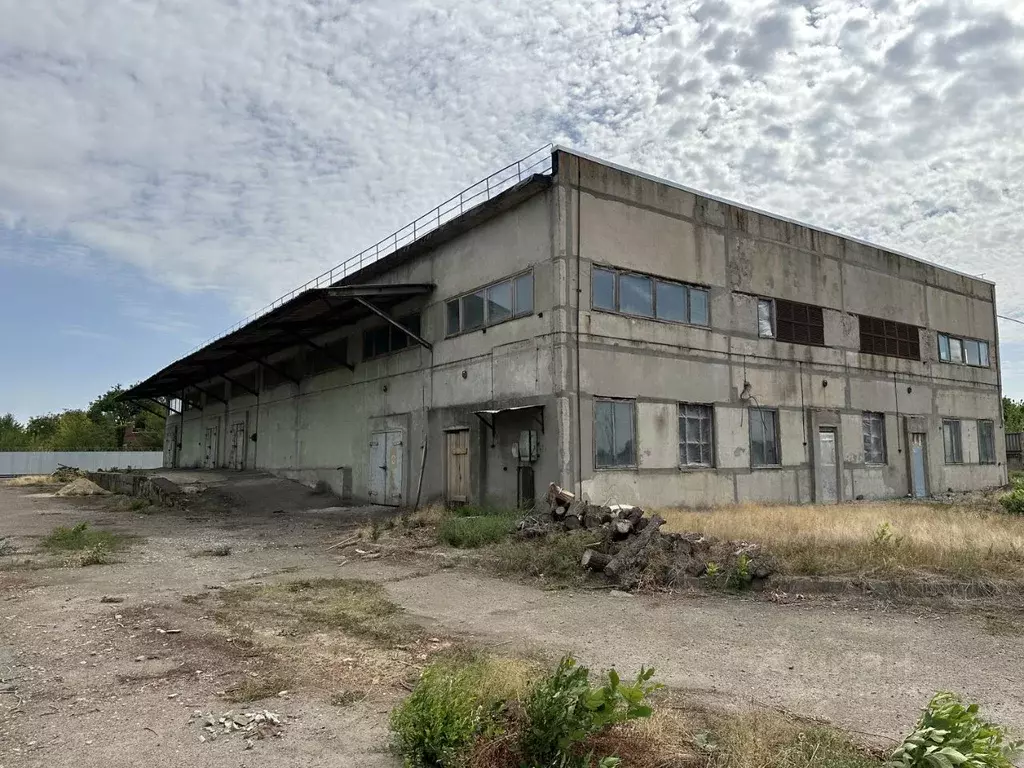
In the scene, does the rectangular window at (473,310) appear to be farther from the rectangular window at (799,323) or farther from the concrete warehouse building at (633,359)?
the rectangular window at (799,323)

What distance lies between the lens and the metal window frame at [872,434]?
2103 centimetres

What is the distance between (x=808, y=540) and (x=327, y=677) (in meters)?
7.13

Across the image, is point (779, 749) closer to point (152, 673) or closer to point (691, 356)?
point (152, 673)

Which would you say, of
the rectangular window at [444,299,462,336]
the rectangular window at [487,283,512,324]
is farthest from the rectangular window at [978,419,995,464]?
the rectangular window at [444,299,462,336]

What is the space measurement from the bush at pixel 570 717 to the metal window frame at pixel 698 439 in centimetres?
1313

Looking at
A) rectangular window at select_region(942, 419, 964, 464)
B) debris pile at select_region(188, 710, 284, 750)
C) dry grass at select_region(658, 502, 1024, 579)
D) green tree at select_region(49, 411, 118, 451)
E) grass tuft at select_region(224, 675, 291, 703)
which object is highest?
green tree at select_region(49, 411, 118, 451)

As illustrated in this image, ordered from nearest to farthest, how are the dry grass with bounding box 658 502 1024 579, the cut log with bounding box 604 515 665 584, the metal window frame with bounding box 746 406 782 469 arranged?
1. the dry grass with bounding box 658 502 1024 579
2. the cut log with bounding box 604 515 665 584
3. the metal window frame with bounding box 746 406 782 469

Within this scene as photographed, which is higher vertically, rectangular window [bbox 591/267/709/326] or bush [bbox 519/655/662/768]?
rectangular window [bbox 591/267/709/326]

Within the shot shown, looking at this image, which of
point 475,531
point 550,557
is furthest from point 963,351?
point 550,557

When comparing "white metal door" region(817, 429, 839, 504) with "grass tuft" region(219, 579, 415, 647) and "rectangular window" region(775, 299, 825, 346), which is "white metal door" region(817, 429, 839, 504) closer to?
"rectangular window" region(775, 299, 825, 346)

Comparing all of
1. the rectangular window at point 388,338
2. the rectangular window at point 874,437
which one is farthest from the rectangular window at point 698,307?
the rectangular window at point 874,437

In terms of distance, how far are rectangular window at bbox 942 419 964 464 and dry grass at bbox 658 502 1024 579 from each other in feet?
36.4

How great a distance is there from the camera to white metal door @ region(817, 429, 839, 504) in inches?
762

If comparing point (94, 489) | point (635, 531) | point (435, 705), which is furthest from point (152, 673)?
point (94, 489)
